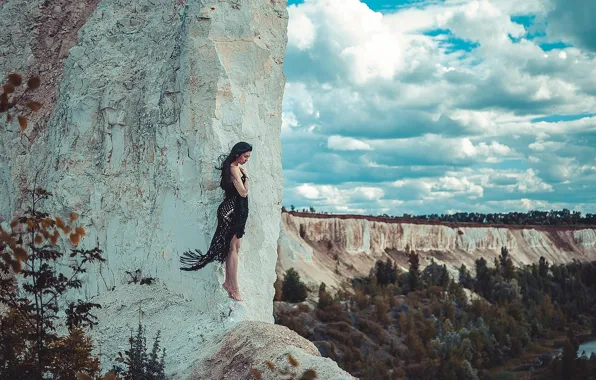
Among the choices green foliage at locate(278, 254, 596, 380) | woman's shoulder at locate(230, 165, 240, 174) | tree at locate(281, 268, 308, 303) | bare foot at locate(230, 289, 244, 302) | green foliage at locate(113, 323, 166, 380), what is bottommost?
green foliage at locate(278, 254, 596, 380)

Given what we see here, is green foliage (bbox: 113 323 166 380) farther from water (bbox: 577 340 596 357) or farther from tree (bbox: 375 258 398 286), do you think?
tree (bbox: 375 258 398 286)

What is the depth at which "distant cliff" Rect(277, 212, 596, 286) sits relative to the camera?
52125mm

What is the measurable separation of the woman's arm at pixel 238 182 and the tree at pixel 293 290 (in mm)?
31629

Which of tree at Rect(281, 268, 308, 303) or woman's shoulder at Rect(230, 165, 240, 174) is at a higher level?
woman's shoulder at Rect(230, 165, 240, 174)

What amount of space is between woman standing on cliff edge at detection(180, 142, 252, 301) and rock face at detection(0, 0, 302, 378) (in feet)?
0.49

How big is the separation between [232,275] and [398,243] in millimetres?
59072

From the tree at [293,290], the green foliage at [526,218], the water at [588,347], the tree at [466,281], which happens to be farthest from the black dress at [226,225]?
the green foliage at [526,218]

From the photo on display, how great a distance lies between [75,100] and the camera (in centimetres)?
1248

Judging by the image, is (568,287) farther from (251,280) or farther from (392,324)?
(251,280)

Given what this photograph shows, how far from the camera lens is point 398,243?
68250 millimetres

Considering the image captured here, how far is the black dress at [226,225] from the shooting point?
33.3 ft

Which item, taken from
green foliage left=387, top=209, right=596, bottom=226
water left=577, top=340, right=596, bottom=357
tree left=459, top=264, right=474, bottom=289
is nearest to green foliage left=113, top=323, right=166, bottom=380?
water left=577, top=340, right=596, bottom=357

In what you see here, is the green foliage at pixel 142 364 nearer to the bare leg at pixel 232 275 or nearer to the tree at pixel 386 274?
the bare leg at pixel 232 275

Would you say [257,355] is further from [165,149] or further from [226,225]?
[165,149]
